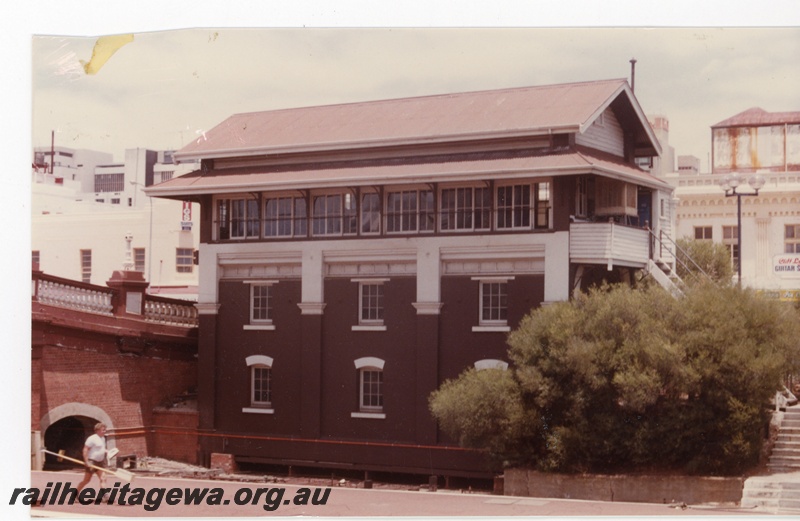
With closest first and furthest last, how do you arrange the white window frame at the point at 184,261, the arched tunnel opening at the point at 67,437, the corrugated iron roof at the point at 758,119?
the corrugated iron roof at the point at 758,119 → the arched tunnel opening at the point at 67,437 → the white window frame at the point at 184,261

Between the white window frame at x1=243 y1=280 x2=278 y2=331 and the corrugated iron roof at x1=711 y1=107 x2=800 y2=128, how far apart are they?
1050cm

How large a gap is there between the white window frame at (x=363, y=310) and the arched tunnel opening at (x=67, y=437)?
6272 millimetres

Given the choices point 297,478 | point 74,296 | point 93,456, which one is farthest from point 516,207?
point 93,456

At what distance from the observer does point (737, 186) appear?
29.2 m

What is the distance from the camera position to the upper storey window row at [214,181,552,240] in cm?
2892

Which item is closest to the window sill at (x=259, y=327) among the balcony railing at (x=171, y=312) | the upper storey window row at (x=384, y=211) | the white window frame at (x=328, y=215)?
the balcony railing at (x=171, y=312)

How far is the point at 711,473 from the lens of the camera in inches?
1038

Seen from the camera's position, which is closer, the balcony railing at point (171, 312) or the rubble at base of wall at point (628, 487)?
the rubble at base of wall at point (628, 487)

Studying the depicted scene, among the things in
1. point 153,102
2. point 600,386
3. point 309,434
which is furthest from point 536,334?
point 153,102

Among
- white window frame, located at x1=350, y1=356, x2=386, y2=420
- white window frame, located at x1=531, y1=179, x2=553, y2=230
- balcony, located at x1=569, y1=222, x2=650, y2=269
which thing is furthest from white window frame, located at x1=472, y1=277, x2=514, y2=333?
white window frame, located at x1=350, y1=356, x2=386, y2=420

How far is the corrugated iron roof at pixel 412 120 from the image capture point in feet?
92.4

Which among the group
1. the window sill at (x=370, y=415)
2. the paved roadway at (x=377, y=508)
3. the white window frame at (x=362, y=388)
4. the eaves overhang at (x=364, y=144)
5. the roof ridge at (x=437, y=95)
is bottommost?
the paved roadway at (x=377, y=508)

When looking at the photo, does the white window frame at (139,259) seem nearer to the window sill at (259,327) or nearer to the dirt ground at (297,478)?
the window sill at (259,327)

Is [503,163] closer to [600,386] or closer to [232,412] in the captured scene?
[600,386]
